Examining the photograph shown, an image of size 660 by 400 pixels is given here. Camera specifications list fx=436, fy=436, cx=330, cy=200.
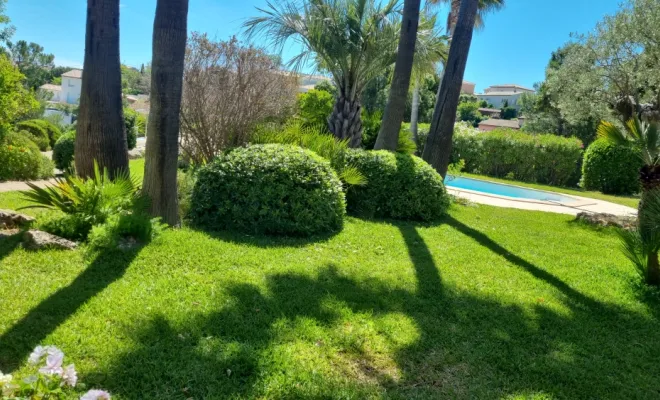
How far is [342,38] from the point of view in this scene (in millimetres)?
10641

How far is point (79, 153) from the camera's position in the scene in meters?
5.65

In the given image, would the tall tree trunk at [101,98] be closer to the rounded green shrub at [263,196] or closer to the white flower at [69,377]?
the rounded green shrub at [263,196]

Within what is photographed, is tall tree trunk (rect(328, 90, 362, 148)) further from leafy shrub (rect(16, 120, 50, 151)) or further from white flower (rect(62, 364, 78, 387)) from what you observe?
leafy shrub (rect(16, 120, 50, 151))

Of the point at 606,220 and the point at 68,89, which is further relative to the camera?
the point at 68,89

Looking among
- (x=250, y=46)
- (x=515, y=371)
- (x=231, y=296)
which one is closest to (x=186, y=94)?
(x=250, y=46)

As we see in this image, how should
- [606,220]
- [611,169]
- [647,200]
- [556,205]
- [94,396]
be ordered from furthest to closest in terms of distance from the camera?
[611,169] → [556,205] → [606,220] → [647,200] → [94,396]

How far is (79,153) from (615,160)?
1819cm

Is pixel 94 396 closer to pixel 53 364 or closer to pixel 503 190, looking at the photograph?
pixel 53 364

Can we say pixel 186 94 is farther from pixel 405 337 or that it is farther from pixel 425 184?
pixel 405 337

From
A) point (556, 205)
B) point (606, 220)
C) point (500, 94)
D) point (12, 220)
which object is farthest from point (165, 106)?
point (500, 94)

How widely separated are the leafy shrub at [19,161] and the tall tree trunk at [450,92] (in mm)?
9860

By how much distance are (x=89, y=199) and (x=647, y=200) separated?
689 cm

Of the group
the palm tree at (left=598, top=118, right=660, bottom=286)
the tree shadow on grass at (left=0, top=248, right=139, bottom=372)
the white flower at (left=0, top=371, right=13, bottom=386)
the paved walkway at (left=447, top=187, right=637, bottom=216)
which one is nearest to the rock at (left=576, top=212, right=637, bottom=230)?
the paved walkway at (left=447, top=187, right=637, bottom=216)

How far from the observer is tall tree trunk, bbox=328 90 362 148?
445 inches
